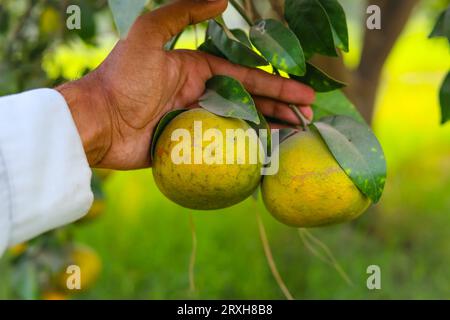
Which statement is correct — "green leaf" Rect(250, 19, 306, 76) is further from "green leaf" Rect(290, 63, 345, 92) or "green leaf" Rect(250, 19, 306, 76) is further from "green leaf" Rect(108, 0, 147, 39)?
"green leaf" Rect(108, 0, 147, 39)

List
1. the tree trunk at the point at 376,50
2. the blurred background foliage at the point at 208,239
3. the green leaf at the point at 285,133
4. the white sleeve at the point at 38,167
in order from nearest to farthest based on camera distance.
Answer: the white sleeve at the point at 38,167 < the green leaf at the point at 285,133 < the blurred background foliage at the point at 208,239 < the tree trunk at the point at 376,50

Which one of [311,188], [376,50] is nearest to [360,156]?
[311,188]

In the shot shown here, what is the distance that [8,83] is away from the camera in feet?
4.76

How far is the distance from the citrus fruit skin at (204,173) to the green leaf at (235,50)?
10 centimetres

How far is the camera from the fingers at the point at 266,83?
1.04 meters

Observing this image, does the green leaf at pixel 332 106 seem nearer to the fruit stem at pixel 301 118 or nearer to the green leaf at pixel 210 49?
the fruit stem at pixel 301 118

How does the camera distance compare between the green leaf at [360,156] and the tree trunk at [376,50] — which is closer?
the green leaf at [360,156]

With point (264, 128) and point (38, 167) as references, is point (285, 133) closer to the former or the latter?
point (264, 128)

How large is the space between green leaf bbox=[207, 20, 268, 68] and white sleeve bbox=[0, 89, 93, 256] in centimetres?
23

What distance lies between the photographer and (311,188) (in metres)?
0.92

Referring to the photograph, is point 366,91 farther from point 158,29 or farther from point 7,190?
point 7,190

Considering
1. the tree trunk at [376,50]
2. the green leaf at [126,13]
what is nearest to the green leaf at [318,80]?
the green leaf at [126,13]

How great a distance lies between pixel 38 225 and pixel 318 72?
0.43m
